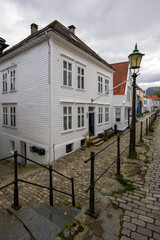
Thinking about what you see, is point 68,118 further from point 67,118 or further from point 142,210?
point 142,210

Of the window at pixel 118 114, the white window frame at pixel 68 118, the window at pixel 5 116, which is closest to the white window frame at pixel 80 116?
the white window frame at pixel 68 118

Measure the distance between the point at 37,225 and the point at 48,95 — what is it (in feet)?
21.7

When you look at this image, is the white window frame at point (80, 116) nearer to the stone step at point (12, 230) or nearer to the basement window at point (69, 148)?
the basement window at point (69, 148)

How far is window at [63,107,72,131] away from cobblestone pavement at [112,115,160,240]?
578 cm

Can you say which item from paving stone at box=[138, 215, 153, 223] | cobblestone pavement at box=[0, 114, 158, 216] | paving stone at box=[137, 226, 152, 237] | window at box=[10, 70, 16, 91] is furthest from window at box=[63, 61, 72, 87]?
paving stone at box=[137, 226, 152, 237]

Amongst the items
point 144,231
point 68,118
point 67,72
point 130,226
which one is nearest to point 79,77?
point 67,72

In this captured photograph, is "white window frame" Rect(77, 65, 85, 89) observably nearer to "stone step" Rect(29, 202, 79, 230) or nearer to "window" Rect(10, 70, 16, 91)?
"window" Rect(10, 70, 16, 91)

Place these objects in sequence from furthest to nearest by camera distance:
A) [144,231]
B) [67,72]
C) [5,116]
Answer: [5,116] → [67,72] → [144,231]

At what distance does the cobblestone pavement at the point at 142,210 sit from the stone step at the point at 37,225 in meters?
1.19

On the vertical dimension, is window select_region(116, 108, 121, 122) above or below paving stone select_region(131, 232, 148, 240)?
above

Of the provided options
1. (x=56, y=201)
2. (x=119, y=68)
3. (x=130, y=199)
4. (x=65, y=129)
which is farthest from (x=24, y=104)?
(x=119, y=68)

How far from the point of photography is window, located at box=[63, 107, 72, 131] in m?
9.05

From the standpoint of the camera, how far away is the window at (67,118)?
29.7ft

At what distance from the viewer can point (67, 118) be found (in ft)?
30.2
